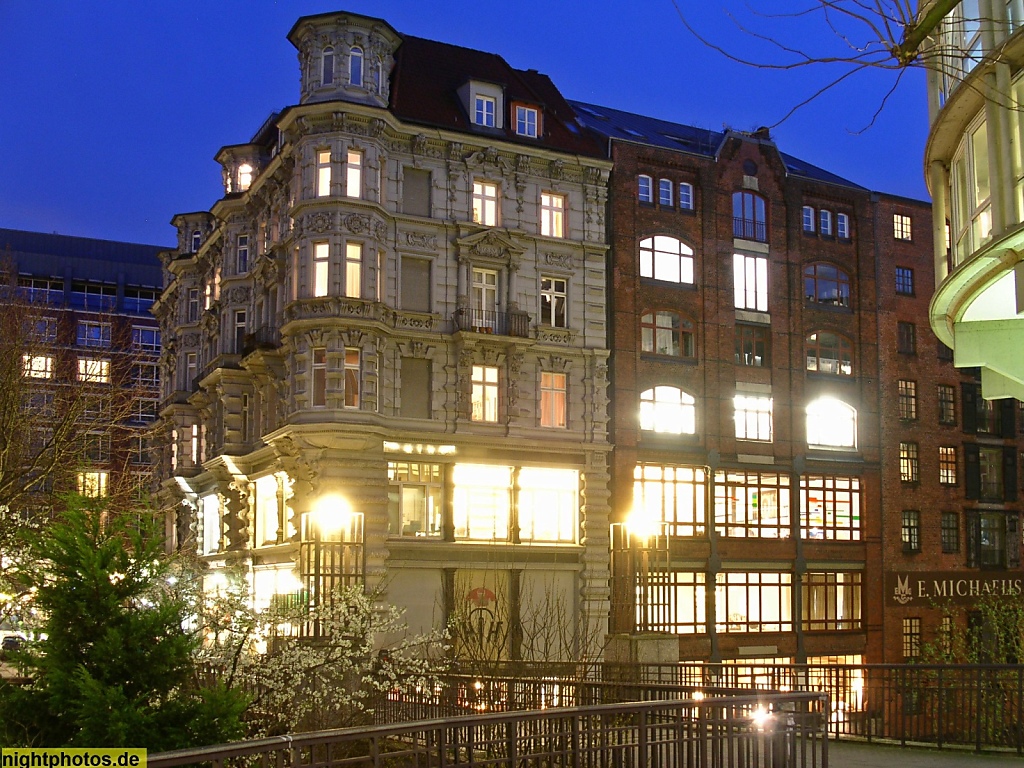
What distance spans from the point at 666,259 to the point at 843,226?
31.7ft

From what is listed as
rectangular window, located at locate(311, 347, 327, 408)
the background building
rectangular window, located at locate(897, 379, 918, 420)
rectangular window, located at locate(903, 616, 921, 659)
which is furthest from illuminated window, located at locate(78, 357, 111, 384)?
rectangular window, located at locate(903, 616, 921, 659)

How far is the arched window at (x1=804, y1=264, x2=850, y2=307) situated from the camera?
54.2 meters

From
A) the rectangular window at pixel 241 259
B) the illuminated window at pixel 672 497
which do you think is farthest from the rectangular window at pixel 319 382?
the rectangular window at pixel 241 259

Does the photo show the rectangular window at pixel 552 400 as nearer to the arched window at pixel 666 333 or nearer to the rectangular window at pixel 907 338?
the arched window at pixel 666 333

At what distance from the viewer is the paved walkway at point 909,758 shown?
18.4 meters

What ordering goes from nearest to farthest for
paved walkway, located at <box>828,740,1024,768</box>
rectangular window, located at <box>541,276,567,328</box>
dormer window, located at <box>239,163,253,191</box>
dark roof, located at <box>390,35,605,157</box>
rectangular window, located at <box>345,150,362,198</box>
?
Answer: 1. paved walkway, located at <box>828,740,1024,768</box>
2. rectangular window, located at <box>345,150,362,198</box>
3. dark roof, located at <box>390,35,605,157</box>
4. rectangular window, located at <box>541,276,567,328</box>
5. dormer window, located at <box>239,163,253,191</box>

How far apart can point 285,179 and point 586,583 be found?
18775 mm

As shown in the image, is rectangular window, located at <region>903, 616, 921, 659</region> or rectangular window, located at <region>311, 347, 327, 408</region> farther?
rectangular window, located at <region>903, 616, 921, 659</region>

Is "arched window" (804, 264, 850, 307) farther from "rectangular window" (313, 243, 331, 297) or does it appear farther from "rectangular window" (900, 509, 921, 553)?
"rectangular window" (313, 243, 331, 297)

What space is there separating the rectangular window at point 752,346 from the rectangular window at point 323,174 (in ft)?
56.6

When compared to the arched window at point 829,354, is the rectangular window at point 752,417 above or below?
below

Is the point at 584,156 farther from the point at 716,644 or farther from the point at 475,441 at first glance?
the point at 716,644

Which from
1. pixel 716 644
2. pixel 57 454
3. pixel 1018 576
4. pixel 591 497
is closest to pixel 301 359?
pixel 591 497

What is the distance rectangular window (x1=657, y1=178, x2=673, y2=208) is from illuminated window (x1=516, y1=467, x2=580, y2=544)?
38.2 feet
